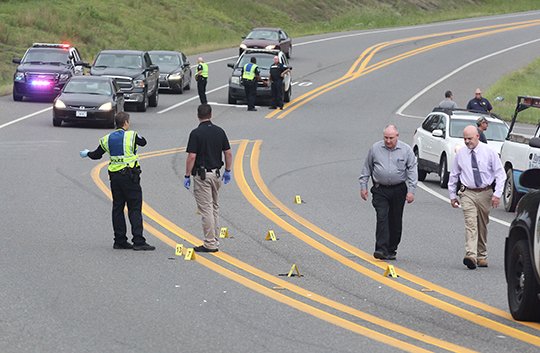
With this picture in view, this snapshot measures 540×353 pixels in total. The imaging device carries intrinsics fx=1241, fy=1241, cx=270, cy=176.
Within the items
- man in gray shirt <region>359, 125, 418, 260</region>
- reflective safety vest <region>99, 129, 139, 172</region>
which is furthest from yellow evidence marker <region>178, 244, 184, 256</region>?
man in gray shirt <region>359, 125, 418, 260</region>

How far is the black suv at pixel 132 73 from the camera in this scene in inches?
1484

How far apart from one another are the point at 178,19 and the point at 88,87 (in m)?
39.4

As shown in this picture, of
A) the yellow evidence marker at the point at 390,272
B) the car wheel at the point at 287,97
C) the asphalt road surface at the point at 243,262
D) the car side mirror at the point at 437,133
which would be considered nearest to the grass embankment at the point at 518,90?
the car wheel at the point at 287,97

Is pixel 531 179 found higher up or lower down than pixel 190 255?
higher up

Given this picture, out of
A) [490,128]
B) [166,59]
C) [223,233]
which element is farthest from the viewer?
[166,59]

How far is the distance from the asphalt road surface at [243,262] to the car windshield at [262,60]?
658 centimetres

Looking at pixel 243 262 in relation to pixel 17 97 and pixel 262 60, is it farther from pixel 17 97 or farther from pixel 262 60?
pixel 262 60

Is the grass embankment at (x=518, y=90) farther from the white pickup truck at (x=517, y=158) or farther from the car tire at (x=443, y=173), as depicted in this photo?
the white pickup truck at (x=517, y=158)

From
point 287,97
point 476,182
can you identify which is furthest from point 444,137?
point 287,97

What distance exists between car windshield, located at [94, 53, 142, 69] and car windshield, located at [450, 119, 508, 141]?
1463cm

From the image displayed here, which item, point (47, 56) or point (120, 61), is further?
point (47, 56)

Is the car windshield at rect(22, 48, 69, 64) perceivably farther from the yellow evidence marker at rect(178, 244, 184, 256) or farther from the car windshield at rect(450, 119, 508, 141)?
the yellow evidence marker at rect(178, 244, 184, 256)

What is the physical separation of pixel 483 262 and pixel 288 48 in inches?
1728

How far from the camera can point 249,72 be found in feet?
128
